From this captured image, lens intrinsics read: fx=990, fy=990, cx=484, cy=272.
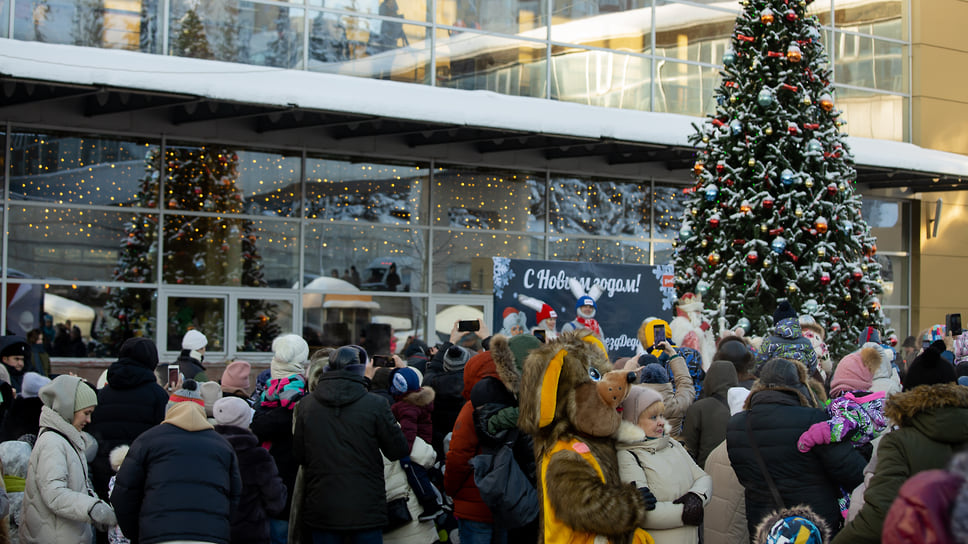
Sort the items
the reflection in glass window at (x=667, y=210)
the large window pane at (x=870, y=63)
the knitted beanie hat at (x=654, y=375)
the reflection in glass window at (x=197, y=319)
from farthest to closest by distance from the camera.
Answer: the large window pane at (x=870, y=63)
the reflection in glass window at (x=667, y=210)
the reflection in glass window at (x=197, y=319)
the knitted beanie hat at (x=654, y=375)

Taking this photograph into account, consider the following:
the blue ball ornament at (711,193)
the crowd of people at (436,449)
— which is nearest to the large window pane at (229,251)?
the blue ball ornament at (711,193)

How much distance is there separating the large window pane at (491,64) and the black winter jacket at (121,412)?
36.7 ft

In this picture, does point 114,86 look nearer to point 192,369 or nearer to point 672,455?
point 192,369

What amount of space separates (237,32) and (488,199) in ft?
17.2

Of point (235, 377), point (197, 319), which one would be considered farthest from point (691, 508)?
point (197, 319)

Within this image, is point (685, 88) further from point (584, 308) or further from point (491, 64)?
point (584, 308)

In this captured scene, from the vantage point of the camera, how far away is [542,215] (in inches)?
730

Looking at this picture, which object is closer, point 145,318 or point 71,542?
point 71,542

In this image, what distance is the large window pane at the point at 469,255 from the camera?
57.8ft

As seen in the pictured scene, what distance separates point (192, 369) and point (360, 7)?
31.3 feet

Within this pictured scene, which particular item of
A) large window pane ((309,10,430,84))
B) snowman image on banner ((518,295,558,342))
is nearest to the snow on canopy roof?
large window pane ((309,10,430,84))

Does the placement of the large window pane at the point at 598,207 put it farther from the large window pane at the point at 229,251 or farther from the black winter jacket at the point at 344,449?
the black winter jacket at the point at 344,449

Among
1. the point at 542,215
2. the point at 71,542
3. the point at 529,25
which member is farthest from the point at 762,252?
the point at 71,542

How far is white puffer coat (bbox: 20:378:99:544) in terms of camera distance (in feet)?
18.8
